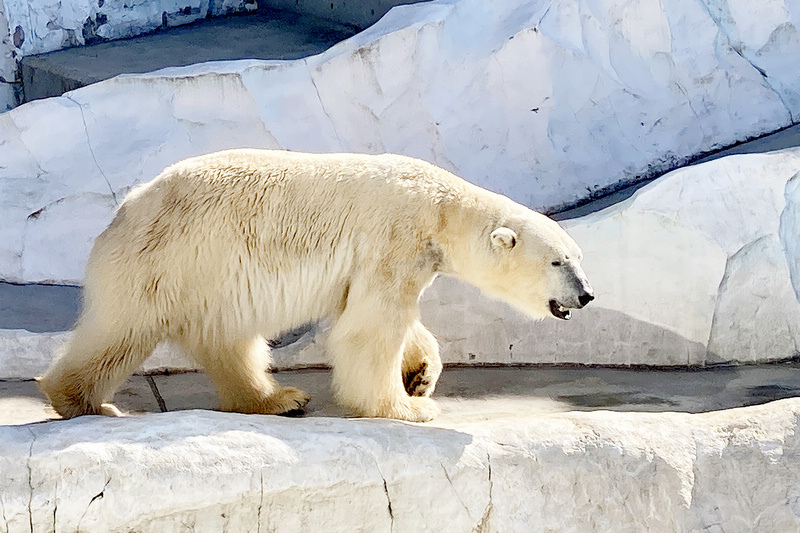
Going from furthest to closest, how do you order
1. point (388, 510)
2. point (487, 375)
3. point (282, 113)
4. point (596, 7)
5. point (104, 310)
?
1. point (596, 7)
2. point (282, 113)
3. point (487, 375)
4. point (104, 310)
5. point (388, 510)

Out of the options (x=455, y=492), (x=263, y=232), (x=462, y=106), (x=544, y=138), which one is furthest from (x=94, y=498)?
(x=544, y=138)

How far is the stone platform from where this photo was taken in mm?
2430

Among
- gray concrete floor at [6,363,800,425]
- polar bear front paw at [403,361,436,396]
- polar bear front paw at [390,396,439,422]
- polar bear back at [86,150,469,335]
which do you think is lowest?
gray concrete floor at [6,363,800,425]

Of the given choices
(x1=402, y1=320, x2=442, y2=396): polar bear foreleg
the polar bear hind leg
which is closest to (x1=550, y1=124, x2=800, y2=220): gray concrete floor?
(x1=402, y1=320, x2=442, y2=396): polar bear foreleg

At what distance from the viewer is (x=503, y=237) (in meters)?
3.07

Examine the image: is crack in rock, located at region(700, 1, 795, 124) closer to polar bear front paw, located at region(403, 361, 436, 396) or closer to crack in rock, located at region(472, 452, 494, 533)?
polar bear front paw, located at region(403, 361, 436, 396)

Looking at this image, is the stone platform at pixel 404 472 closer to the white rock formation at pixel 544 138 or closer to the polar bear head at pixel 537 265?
the polar bear head at pixel 537 265

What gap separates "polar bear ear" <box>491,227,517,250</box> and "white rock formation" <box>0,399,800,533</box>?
526 mm

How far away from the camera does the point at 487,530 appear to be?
9.01 ft

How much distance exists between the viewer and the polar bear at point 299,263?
3051 millimetres

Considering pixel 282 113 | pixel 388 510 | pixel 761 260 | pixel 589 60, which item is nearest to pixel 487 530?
pixel 388 510

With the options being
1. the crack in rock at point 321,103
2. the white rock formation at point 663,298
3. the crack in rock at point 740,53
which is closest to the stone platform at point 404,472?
the white rock formation at point 663,298

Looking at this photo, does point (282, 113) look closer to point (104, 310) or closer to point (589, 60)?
point (589, 60)

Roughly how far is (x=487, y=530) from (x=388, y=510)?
29cm
